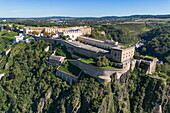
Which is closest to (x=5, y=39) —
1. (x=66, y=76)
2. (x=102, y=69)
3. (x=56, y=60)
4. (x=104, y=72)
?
(x=56, y=60)

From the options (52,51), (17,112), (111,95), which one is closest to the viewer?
(111,95)

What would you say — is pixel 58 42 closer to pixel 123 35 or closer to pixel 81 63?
pixel 81 63

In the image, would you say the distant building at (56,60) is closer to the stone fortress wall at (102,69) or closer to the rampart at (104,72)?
the stone fortress wall at (102,69)

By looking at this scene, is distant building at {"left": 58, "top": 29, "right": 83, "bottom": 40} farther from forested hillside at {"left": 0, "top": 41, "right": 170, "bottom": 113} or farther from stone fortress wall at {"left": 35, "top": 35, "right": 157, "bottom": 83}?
stone fortress wall at {"left": 35, "top": 35, "right": 157, "bottom": 83}

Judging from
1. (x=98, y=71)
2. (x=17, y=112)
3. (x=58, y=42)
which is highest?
(x=58, y=42)

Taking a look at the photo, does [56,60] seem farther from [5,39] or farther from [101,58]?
[5,39]

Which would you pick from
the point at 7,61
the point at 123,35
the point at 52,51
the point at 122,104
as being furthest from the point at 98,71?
the point at 123,35

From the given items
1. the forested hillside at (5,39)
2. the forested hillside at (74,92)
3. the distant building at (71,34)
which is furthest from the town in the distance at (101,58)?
the forested hillside at (5,39)

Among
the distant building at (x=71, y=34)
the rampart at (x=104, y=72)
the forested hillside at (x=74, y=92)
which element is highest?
the distant building at (x=71, y=34)
